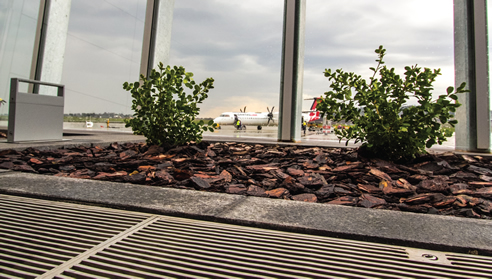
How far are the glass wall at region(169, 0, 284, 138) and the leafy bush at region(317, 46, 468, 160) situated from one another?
2.76 metres

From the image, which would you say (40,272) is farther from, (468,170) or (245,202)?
(468,170)

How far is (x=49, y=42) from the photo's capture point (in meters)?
5.96

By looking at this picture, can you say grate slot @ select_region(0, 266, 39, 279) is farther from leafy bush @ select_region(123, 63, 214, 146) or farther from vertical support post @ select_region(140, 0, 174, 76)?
vertical support post @ select_region(140, 0, 174, 76)

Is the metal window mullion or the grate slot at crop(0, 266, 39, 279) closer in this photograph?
the grate slot at crop(0, 266, 39, 279)

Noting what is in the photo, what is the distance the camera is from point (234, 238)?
1.20 meters

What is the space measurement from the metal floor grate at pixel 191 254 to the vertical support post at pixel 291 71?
3.96 meters

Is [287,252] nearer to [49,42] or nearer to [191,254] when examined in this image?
[191,254]

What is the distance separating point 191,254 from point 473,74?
475 centimetres

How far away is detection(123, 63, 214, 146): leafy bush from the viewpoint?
318 centimetres

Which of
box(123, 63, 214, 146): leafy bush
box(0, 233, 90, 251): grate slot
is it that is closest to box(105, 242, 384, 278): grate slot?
box(0, 233, 90, 251): grate slot

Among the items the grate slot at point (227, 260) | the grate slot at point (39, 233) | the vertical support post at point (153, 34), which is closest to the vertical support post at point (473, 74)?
the grate slot at point (227, 260)

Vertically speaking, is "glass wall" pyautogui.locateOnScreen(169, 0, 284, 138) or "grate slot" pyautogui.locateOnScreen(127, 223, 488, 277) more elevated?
"glass wall" pyautogui.locateOnScreen(169, 0, 284, 138)

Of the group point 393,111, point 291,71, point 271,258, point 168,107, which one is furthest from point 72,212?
point 291,71

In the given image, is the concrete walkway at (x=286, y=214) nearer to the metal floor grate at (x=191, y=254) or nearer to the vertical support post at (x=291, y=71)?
the metal floor grate at (x=191, y=254)
